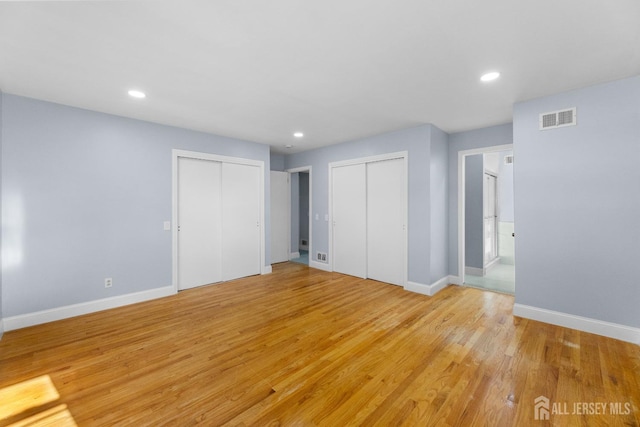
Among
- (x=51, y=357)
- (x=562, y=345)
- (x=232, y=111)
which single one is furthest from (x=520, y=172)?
(x=51, y=357)

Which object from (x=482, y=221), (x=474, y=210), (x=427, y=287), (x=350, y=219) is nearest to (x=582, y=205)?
(x=427, y=287)

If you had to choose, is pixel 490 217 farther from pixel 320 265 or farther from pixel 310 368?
pixel 310 368

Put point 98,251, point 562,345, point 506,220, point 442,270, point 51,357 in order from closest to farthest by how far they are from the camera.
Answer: point 51,357, point 562,345, point 98,251, point 442,270, point 506,220

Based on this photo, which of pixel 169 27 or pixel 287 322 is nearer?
pixel 169 27

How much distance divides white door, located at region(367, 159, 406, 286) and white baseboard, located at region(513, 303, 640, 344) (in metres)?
1.74

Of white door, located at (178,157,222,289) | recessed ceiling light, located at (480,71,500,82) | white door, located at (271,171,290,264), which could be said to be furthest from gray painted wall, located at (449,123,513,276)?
white door, located at (178,157,222,289)

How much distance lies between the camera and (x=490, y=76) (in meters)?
2.61

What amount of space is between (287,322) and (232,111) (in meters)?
2.85

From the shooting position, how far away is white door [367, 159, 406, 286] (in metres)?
4.57

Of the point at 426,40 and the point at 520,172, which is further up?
the point at 426,40

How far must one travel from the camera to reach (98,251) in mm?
3496

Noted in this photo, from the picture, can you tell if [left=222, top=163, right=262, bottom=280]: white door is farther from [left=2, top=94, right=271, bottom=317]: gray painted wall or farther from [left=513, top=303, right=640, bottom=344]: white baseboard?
[left=513, top=303, right=640, bottom=344]: white baseboard

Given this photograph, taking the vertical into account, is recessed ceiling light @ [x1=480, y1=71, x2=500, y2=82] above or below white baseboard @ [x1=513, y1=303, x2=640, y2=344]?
above

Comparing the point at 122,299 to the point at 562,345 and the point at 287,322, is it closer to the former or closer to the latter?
the point at 287,322
